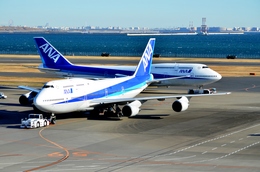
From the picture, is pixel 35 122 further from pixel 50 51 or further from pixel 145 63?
pixel 50 51

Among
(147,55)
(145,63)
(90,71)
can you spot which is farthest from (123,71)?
(145,63)

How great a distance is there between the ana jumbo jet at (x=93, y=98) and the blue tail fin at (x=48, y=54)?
75.5 feet

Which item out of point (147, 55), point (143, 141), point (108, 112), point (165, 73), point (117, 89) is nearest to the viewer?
point (143, 141)

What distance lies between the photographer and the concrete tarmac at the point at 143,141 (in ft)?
142

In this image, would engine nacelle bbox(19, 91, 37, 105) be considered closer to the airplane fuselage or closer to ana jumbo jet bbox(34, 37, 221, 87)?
ana jumbo jet bbox(34, 37, 221, 87)

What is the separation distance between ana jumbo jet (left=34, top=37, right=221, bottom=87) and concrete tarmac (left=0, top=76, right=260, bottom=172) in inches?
601

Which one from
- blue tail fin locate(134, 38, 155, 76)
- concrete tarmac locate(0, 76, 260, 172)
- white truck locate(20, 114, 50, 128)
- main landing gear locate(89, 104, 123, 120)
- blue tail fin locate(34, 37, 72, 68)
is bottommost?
concrete tarmac locate(0, 76, 260, 172)

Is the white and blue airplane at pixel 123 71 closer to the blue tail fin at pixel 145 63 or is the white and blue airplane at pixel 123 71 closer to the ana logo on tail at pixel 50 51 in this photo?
the ana logo on tail at pixel 50 51

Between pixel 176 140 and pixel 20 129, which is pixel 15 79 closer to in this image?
pixel 20 129

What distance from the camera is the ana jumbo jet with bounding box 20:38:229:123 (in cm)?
6141

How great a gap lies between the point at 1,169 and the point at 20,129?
17404 millimetres

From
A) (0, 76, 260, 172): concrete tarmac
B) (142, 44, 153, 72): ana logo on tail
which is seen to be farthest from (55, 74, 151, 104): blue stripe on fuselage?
(0, 76, 260, 172): concrete tarmac

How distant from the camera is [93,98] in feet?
217

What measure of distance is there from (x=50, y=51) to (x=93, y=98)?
2898cm
